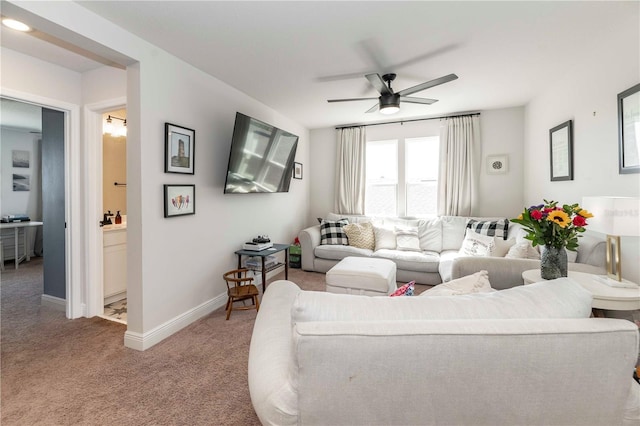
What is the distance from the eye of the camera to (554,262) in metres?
1.87

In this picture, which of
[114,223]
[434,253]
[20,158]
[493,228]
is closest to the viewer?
[114,223]

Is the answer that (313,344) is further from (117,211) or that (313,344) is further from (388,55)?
(117,211)

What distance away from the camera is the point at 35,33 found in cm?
217

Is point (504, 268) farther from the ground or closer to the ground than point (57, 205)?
closer to the ground

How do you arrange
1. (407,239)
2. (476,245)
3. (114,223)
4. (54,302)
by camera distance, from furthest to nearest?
(407,239) → (114,223) → (476,245) → (54,302)

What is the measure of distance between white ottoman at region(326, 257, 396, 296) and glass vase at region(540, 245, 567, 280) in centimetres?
131

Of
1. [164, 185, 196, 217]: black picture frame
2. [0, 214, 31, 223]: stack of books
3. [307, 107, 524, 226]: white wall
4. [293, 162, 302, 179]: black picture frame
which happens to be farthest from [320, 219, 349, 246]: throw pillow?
[0, 214, 31, 223]: stack of books

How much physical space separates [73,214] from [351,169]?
3.84 meters

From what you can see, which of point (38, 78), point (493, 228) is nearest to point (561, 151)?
point (493, 228)

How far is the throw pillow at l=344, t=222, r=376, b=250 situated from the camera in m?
4.42

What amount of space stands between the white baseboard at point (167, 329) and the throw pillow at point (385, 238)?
2433 millimetres

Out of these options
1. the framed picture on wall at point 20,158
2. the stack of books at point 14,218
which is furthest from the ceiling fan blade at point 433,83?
Result: the framed picture on wall at point 20,158

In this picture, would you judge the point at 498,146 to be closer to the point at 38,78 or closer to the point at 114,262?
the point at 114,262

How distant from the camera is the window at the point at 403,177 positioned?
4797mm
